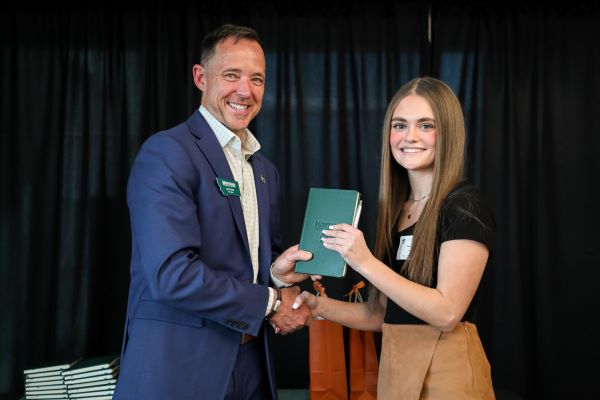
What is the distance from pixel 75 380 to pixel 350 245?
1.71m

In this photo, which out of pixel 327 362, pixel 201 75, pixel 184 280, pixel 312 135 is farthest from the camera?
pixel 312 135

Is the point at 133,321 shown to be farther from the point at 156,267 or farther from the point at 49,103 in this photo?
the point at 49,103

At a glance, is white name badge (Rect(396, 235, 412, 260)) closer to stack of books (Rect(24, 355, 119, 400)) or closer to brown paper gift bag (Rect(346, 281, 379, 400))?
brown paper gift bag (Rect(346, 281, 379, 400))

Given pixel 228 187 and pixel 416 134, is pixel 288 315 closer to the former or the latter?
pixel 228 187

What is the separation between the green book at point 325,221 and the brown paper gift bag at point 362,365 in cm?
60

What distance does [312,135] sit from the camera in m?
3.99

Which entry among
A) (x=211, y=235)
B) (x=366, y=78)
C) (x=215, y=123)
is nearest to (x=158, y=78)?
(x=366, y=78)

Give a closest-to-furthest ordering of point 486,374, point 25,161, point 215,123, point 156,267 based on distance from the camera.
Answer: point 156,267 < point 486,374 < point 215,123 < point 25,161

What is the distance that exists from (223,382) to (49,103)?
8.86 feet

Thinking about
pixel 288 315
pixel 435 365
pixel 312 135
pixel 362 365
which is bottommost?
pixel 362 365

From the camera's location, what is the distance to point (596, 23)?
394 centimetres

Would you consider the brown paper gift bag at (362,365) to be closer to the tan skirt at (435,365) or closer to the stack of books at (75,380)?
the tan skirt at (435,365)

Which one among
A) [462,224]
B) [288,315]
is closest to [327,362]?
[288,315]

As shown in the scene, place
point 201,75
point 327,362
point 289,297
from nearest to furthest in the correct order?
1. point 289,297
2. point 201,75
3. point 327,362
